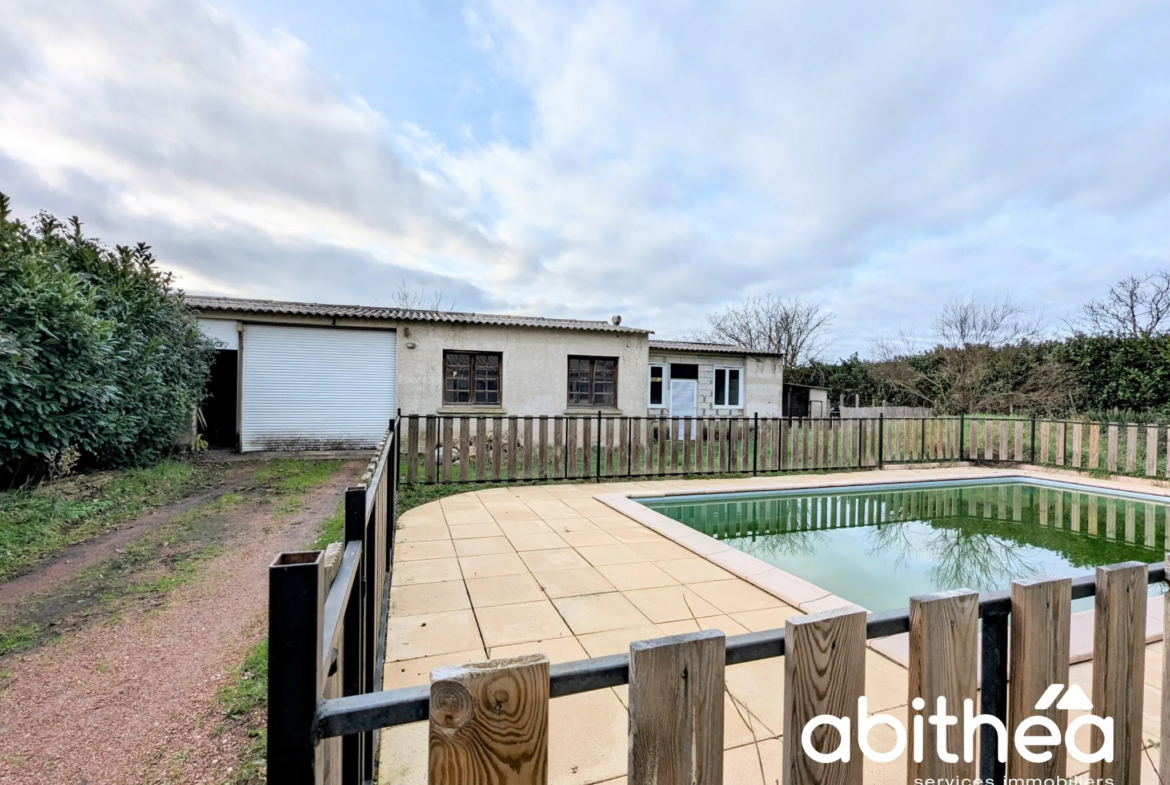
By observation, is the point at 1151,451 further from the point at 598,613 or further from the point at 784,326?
the point at 784,326

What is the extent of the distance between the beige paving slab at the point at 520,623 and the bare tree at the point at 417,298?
2305 centimetres

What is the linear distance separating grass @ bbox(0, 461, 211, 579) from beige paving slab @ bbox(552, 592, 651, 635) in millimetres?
4120

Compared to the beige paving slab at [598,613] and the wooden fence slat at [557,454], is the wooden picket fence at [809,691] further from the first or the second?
the wooden fence slat at [557,454]

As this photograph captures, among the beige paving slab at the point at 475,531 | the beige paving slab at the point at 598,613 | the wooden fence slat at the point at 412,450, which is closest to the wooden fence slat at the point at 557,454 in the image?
the wooden fence slat at the point at 412,450

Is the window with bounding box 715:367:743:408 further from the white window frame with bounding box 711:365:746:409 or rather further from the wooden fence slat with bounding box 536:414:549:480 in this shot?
the wooden fence slat with bounding box 536:414:549:480

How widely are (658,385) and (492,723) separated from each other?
14.1 metres

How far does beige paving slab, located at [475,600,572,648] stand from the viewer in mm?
2602

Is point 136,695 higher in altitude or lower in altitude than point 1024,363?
lower

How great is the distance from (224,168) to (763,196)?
36.9 ft

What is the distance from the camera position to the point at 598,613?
290 cm

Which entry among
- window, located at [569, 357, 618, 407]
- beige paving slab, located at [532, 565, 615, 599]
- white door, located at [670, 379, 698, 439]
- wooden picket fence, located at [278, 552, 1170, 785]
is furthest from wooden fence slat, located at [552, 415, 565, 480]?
white door, located at [670, 379, 698, 439]

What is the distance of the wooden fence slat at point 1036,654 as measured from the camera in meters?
1.07

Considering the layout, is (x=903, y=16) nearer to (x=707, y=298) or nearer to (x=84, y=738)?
(x=84, y=738)

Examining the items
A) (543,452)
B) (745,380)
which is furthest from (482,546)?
(745,380)
